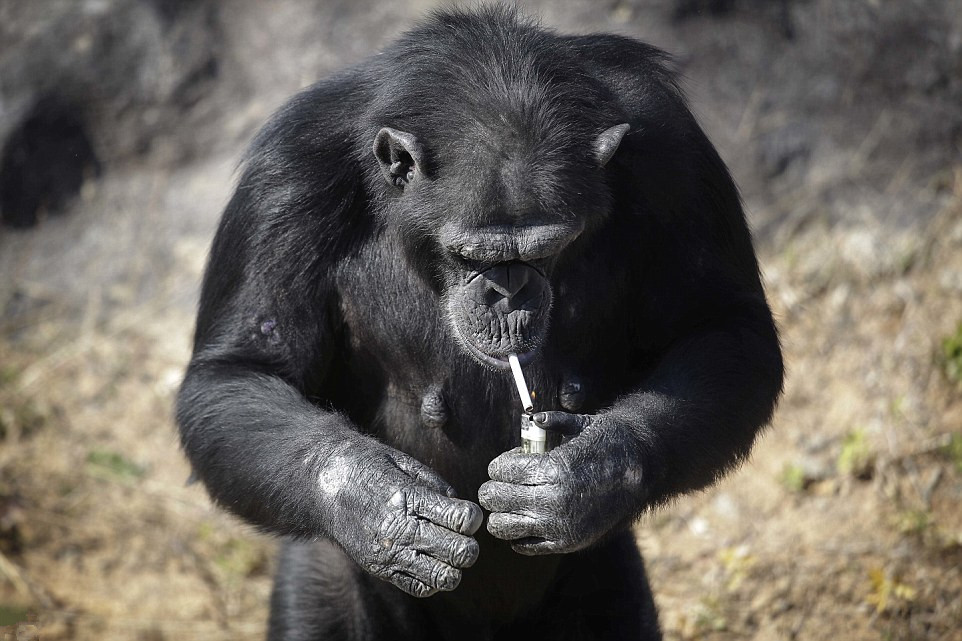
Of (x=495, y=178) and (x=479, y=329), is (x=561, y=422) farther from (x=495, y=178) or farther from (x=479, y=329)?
(x=495, y=178)

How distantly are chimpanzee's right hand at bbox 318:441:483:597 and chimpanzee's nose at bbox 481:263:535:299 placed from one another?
74cm

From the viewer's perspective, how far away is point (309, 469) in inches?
162

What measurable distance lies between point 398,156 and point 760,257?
5416mm

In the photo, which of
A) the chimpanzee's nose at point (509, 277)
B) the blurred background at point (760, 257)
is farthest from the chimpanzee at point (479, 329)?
the blurred background at point (760, 257)

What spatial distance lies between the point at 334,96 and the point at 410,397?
1345 millimetres

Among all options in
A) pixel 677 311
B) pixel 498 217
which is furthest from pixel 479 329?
pixel 677 311

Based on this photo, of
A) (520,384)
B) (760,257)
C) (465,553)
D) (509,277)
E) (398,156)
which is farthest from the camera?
(760,257)

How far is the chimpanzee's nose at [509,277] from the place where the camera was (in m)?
4.18

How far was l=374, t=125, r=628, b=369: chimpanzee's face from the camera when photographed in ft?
13.4

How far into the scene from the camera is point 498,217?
4.09 metres

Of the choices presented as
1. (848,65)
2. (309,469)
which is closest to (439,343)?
(309,469)

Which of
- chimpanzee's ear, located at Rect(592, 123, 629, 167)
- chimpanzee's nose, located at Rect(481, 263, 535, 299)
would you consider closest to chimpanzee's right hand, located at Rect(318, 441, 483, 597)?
chimpanzee's nose, located at Rect(481, 263, 535, 299)

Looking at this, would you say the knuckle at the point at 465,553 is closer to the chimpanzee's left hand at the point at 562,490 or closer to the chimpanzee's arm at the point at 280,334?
the chimpanzee's left hand at the point at 562,490

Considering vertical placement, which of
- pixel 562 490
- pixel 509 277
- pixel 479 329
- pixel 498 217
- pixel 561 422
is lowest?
pixel 562 490
